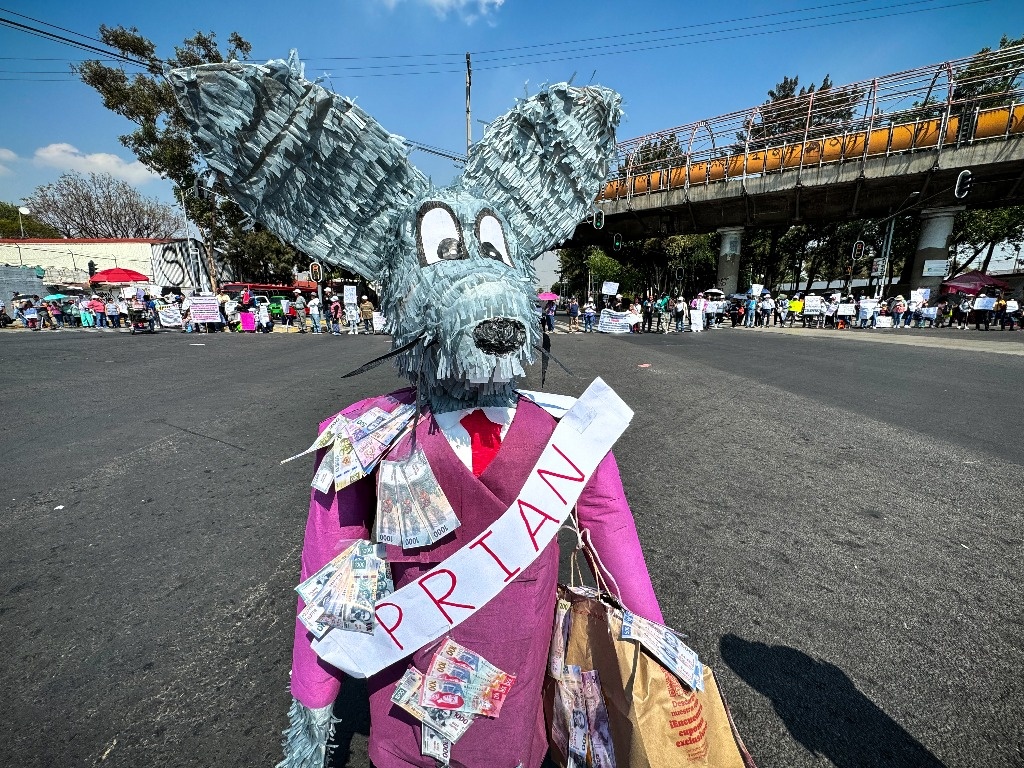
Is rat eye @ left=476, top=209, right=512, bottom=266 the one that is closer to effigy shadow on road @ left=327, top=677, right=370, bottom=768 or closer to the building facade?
effigy shadow on road @ left=327, top=677, right=370, bottom=768

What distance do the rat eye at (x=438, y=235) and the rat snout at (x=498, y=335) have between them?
0.75ft

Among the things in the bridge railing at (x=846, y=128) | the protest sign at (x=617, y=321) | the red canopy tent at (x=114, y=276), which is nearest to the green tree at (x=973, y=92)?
the bridge railing at (x=846, y=128)

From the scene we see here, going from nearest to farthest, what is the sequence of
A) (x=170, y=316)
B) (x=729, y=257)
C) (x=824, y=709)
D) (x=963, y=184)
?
(x=824, y=709) < (x=963, y=184) < (x=170, y=316) < (x=729, y=257)

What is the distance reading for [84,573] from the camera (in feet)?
7.63

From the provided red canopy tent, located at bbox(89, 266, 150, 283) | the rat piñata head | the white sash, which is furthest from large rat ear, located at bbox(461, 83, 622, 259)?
red canopy tent, located at bbox(89, 266, 150, 283)

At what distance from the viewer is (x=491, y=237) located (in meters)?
1.08

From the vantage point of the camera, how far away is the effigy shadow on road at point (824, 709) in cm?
145

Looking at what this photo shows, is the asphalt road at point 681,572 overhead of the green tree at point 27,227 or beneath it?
beneath

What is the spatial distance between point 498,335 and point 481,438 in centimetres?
27

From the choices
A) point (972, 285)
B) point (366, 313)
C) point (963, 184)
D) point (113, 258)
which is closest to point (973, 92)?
point (963, 184)

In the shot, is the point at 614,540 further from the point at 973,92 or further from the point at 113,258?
the point at 113,258

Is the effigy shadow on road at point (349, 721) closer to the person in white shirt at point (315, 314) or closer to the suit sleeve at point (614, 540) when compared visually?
the suit sleeve at point (614, 540)

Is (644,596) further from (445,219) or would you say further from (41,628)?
(41,628)

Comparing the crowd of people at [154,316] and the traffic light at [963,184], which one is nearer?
the traffic light at [963,184]
